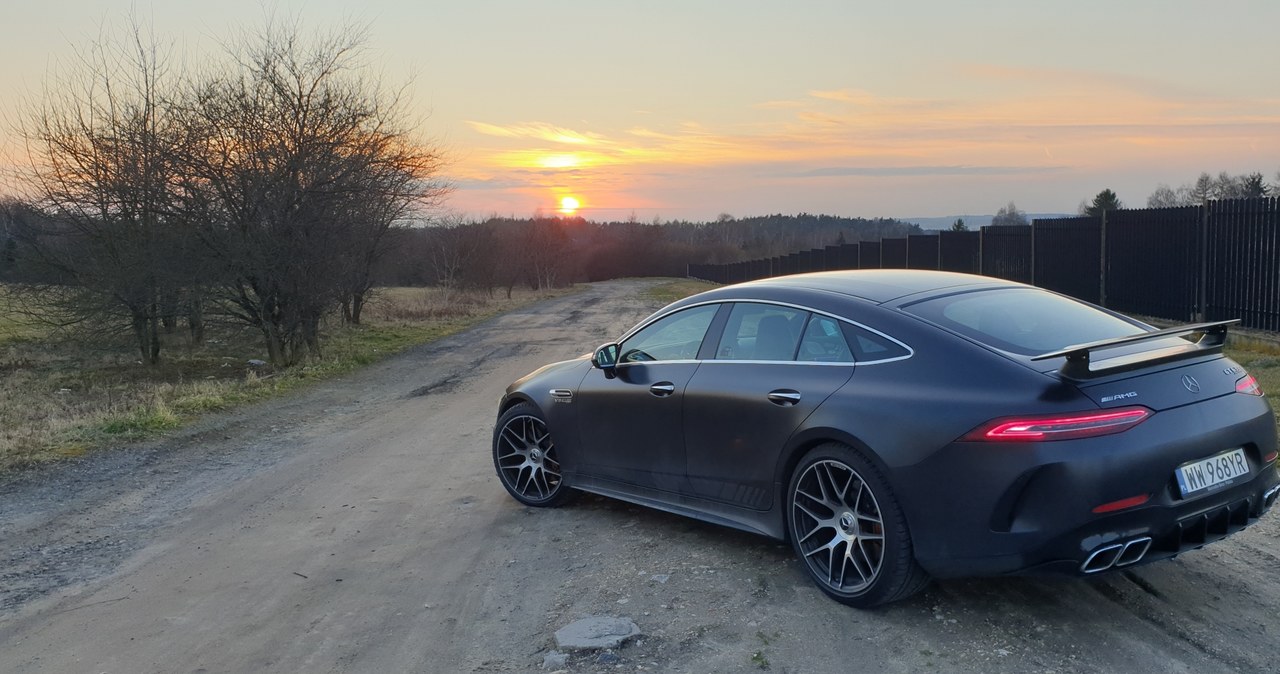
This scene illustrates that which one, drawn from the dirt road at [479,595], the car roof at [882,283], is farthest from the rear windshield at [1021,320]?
the dirt road at [479,595]

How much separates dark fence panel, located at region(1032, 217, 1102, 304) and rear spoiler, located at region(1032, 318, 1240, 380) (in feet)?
43.2

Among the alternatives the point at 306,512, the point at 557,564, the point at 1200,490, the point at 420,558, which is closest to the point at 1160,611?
the point at 1200,490

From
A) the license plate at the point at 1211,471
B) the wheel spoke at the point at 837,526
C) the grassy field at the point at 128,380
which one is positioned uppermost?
the license plate at the point at 1211,471

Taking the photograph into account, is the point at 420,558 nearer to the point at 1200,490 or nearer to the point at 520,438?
the point at 520,438

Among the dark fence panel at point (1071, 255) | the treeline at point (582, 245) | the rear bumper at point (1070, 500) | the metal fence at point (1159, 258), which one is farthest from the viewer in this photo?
the treeline at point (582, 245)

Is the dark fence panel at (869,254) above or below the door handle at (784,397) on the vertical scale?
above

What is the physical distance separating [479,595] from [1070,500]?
282 centimetres

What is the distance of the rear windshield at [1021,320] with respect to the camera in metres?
4.23

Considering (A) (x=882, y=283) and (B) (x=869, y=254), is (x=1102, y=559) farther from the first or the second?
(B) (x=869, y=254)

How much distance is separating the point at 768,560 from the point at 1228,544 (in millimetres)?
2457

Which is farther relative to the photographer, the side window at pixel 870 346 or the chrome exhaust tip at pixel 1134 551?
the side window at pixel 870 346

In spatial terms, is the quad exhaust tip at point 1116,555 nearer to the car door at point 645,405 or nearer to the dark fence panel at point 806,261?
the car door at point 645,405

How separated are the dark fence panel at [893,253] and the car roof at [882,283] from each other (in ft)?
73.9

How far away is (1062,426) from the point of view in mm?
3666
